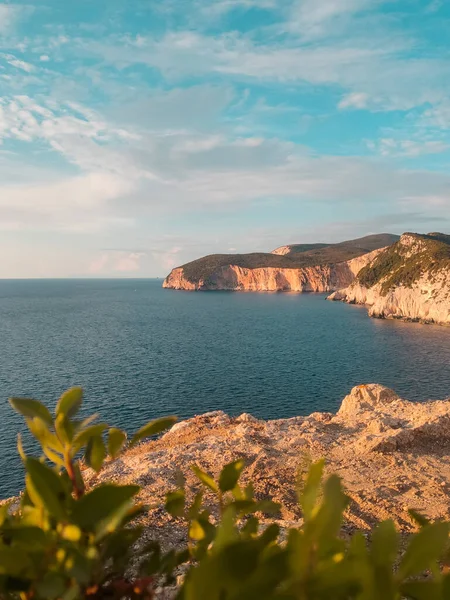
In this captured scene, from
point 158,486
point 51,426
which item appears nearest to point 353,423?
point 158,486

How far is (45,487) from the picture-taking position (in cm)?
162

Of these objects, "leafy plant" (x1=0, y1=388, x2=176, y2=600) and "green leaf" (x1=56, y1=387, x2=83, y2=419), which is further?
"green leaf" (x1=56, y1=387, x2=83, y2=419)

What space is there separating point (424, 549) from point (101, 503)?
1.16 meters

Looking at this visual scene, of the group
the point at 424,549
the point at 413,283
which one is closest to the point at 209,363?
the point at 424,549

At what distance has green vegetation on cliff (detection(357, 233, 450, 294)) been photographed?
104 m

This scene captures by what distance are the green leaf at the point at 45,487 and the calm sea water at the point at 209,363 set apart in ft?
104

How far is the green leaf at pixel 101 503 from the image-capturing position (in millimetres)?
1608

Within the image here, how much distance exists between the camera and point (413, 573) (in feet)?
4.20

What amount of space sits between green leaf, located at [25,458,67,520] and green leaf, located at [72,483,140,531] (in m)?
0.07

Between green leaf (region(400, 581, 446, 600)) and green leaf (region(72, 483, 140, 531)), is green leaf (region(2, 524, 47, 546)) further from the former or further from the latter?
green leaf (region(400, 581, 446, 600))

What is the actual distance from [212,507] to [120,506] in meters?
16.0

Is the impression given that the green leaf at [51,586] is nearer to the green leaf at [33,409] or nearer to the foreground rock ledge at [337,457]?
the green leaf at [33,409]

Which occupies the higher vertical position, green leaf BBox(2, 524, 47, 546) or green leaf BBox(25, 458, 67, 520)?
green leaf BBox(25, 458, 67, 520)

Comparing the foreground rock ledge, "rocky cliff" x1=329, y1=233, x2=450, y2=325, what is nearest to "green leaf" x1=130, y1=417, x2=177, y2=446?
the foreground rock ledge
